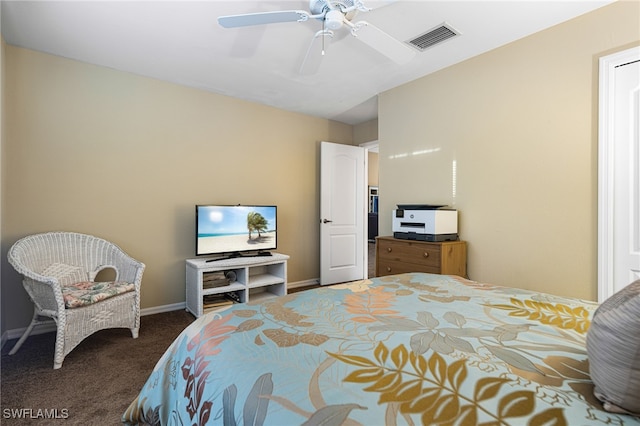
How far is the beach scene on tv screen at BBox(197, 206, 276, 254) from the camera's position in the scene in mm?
Answer: 3357

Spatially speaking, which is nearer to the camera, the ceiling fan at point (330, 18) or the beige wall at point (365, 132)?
the ceiling fan at point (330, 18)

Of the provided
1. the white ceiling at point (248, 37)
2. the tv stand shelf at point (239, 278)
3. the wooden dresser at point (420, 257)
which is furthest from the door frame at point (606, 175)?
the tv stand shelf at point (239, 278)

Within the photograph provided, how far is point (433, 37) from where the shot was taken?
2.49m

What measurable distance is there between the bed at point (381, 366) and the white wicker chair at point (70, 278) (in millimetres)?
1244

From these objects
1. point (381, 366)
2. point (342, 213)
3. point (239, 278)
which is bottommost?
point (239, 278)

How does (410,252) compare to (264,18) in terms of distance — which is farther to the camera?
(410,252)

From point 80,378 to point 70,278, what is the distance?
1.03m

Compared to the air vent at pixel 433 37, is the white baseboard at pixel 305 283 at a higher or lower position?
lower

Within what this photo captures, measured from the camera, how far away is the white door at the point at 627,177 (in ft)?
6.53

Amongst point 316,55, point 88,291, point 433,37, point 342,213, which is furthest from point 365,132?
point 88,291

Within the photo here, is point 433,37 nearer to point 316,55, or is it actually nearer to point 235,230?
point 316,55

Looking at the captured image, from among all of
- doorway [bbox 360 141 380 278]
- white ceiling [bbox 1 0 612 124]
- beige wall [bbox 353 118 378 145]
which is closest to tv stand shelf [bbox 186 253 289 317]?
white ceiling [bbox 1 0 612 124]

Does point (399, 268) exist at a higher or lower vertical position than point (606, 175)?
lower

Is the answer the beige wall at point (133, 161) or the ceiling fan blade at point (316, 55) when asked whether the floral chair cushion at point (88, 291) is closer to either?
the beige wall at point (133, 161)
